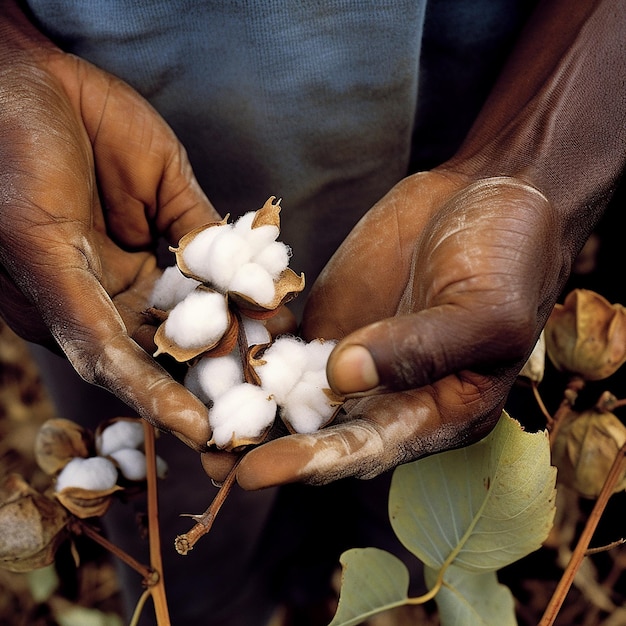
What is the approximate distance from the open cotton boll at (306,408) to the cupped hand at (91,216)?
9 centimetres

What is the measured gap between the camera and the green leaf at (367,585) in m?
0.58

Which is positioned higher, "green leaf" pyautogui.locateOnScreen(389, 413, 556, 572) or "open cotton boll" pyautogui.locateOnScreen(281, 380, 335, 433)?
"open cotton boll" pyautogui.locateOnScreen(281, 380, 335, 433)

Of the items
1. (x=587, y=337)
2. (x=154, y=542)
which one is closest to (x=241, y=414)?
(x=154, y=542)

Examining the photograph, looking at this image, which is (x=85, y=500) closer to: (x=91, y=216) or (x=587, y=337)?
(x=91, y=216)

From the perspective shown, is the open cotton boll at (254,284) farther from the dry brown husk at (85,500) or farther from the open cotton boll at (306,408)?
the dry brown husk at (85,500)

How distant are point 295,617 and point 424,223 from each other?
96 centimetres

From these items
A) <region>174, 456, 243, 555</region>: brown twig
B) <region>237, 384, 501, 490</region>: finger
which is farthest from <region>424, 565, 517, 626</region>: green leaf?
<region>174, 456, 243, 555</region>: brown twig

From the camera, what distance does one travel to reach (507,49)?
3.05 feet

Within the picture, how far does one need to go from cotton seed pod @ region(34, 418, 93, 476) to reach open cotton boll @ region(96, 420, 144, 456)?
2 cm

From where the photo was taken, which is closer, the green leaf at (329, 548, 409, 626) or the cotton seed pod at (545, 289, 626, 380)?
the green leaf at (329, 548, 409, 626)

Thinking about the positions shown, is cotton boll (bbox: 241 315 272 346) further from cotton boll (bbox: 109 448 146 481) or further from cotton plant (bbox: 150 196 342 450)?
cotton boll (bbox: 109 448 146 481)

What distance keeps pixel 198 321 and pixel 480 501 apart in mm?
282

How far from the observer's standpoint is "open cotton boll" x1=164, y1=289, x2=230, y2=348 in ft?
1.90

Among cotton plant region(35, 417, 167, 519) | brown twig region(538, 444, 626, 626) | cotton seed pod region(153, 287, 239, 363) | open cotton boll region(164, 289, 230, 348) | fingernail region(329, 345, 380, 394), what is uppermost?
fingernail region(329, 345, 380, 394)
